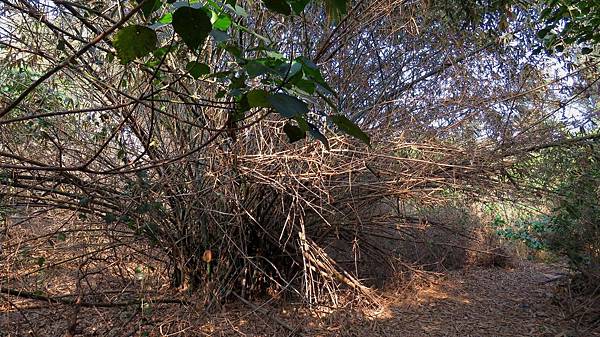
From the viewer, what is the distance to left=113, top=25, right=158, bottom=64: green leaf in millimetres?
1136

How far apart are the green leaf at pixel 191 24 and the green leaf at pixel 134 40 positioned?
18 centimetres

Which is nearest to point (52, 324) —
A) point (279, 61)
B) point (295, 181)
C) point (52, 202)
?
point (52, 202)

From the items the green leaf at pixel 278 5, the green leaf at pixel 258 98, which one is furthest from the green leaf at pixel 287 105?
the green leaf at pixel 278 5

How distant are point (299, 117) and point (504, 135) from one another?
4.06 metres

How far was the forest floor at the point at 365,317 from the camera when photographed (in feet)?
12.4

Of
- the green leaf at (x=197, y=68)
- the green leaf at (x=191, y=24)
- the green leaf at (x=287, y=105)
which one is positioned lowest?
the green leaf at (x=287, y=105)

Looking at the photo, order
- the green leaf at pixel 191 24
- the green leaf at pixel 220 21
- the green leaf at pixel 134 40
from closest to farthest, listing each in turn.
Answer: the green leaf at pixel 191 24
the green leaf at pixel 134 40
the green leaf at pixel 220 21

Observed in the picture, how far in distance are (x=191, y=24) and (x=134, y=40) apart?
0.74 ft

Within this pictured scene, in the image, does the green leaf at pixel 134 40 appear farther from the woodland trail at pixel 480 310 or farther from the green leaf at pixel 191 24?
the woodland trail at pixel 480 310

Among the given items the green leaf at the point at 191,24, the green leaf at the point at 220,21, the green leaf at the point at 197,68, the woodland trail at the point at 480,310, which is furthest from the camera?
the woodland trail at the point at 480,310

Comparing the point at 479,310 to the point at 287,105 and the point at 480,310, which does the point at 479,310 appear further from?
the point at 287,105

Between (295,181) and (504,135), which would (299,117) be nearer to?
(295,181)

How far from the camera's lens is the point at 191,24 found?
100 centimetres

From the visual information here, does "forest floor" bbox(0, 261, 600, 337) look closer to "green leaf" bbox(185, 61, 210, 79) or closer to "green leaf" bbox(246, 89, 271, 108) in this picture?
"green leaf" bbox(185, 61, 210, 79)
